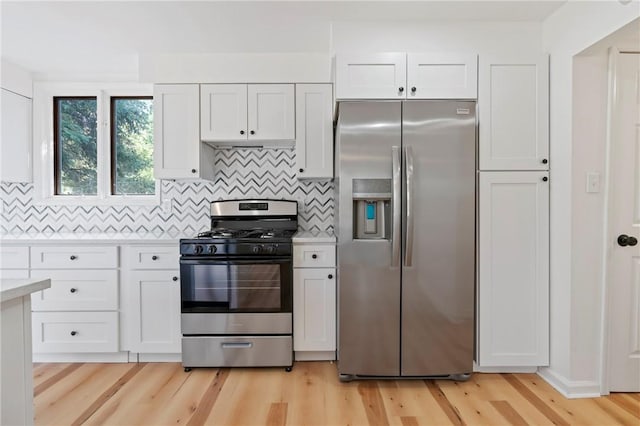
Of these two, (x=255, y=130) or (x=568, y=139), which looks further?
(x=255, y=130)

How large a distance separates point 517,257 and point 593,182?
2.10 feet

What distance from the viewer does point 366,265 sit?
2139 mm

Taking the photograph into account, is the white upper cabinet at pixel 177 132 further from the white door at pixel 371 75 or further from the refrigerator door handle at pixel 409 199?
the refrigerator door handle at pixel 409 199

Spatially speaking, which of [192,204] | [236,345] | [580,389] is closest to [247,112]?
[192,204]

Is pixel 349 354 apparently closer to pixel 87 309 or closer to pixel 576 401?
pixel 576 401

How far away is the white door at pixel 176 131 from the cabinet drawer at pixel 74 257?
0.70 m

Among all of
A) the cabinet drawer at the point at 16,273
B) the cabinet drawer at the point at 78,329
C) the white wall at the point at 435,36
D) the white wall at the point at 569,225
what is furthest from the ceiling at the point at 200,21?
the cabinet drawer at the point at 78,329

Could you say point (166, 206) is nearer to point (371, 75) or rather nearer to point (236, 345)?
point (236, 345)

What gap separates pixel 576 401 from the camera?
2.00 meters

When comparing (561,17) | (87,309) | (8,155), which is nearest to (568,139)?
(561,17)

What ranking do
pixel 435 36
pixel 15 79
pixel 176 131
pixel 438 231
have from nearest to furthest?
pixel 438 231 < pixel 435 36 < pixel 176 131 < pixel 15 79

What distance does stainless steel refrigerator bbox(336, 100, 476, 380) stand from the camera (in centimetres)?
211

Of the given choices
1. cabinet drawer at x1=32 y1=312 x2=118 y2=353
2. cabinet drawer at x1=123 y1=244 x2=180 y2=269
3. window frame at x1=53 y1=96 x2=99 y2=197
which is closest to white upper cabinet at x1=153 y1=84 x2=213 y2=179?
cabinet drawer at x1=123 y1=244 x2=180 y2=269

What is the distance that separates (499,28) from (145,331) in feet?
11.1
